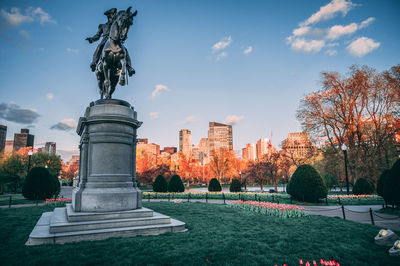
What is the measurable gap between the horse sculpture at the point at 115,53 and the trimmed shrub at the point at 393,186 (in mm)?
15393

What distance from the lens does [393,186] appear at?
13.8 meters

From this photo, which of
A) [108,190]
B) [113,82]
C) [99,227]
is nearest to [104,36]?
[113,82]

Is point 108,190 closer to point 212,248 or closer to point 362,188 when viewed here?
point 212,248

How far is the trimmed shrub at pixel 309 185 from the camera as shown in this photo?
754 inches

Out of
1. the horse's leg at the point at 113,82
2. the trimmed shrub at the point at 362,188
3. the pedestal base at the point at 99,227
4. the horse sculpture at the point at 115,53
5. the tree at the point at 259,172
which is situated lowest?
the trimmed shrub at the point at 362,188

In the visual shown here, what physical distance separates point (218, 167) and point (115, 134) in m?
47.3

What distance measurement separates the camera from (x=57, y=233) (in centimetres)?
648

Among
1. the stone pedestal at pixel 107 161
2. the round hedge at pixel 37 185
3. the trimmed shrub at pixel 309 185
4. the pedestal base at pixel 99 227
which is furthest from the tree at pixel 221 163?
the pedestal base at pixel 99 227

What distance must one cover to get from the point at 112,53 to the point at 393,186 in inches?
650

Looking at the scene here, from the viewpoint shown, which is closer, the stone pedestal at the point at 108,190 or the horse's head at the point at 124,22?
the stone pedestal at the point at 108,190

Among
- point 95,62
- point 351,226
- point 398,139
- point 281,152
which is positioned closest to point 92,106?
point 95,62

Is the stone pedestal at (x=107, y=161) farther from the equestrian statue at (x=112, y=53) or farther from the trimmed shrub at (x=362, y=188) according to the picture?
the trimmed shrub at (x=362, y=188)

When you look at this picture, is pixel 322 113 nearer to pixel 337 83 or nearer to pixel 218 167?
pixel 337 83

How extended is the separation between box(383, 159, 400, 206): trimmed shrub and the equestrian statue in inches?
599
